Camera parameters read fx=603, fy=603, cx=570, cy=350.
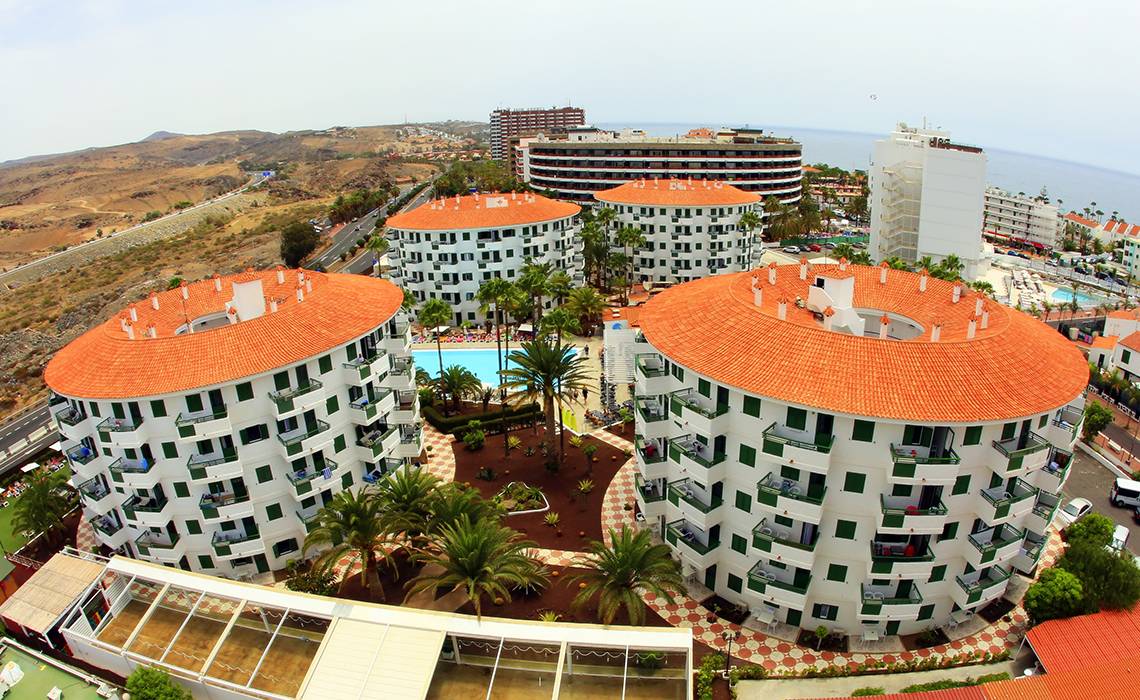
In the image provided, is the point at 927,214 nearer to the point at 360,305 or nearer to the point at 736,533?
the point at 736,533

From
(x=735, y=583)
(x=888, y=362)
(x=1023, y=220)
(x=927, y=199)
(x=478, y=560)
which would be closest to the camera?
(x=888, y=362)

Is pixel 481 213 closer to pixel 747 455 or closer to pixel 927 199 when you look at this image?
pixel 747 455

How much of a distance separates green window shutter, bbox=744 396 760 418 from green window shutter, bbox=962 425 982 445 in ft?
37.3

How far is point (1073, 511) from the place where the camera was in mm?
50500

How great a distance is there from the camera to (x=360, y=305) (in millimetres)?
51062

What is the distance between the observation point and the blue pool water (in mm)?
83631

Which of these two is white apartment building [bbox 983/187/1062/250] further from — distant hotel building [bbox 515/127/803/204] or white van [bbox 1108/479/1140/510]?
white van [bbox 1108/479/1140/510]

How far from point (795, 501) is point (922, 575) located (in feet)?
29.2

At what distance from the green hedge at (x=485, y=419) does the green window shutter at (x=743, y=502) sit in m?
30.7

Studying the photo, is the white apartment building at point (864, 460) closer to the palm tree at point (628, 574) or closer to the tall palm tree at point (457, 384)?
the palm tree at point (628, 574)

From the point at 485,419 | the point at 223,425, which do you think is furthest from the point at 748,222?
the point at 223,425

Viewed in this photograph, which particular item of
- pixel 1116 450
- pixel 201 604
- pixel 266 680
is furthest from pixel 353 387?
pixel 1116 450

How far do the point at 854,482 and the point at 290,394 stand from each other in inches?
1496

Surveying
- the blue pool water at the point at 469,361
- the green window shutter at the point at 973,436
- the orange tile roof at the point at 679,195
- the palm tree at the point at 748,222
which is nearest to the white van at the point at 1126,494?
the green window shutter at the point at 973,436
